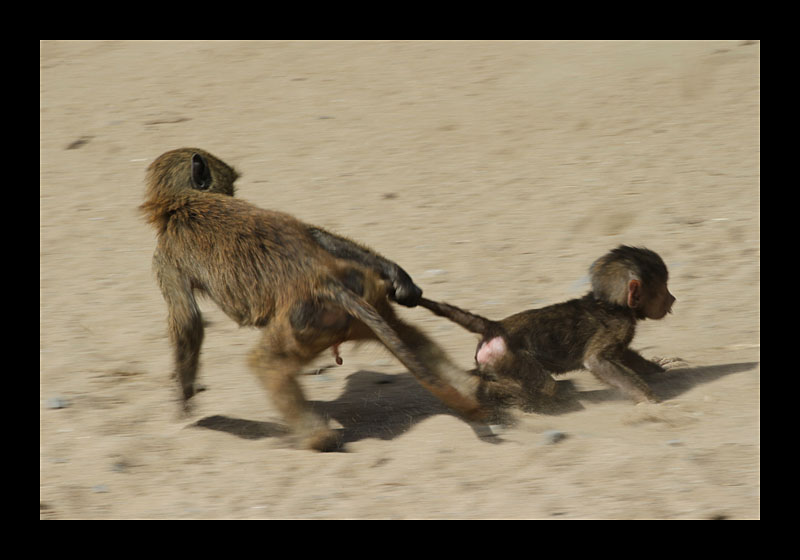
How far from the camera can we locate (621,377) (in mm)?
6613

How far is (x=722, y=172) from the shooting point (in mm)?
9977

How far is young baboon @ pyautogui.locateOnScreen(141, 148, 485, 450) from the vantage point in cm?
595

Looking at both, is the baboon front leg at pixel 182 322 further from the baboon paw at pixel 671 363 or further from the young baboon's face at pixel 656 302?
the baboon paw at pixel 671 363

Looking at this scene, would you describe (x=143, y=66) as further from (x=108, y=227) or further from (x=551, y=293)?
(x=551, y=293)

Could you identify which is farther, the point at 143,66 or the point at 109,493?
the point at 143,66

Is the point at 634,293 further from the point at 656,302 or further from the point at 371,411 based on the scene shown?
the point at 371,411

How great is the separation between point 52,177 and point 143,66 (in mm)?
2918

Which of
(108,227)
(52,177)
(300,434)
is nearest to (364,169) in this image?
(108,227)

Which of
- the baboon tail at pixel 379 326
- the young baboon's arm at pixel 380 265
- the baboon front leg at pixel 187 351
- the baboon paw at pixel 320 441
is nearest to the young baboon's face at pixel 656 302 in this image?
the young baboon's arm at pixel 380 265

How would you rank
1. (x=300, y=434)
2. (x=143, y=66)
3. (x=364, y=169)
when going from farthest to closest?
(x=143, y=66), (x=364, y=169), (x=300, y=434)

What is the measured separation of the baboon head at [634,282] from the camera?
6891 mm

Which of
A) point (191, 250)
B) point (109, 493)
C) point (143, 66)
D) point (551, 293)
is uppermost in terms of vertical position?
point (143, 66)

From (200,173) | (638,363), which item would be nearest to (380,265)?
(200,173)

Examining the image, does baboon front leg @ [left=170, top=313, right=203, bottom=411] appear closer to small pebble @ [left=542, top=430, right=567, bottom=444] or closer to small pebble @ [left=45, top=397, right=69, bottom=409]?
small pebble @ [left=45, top=397, right=69, bottom=409]
